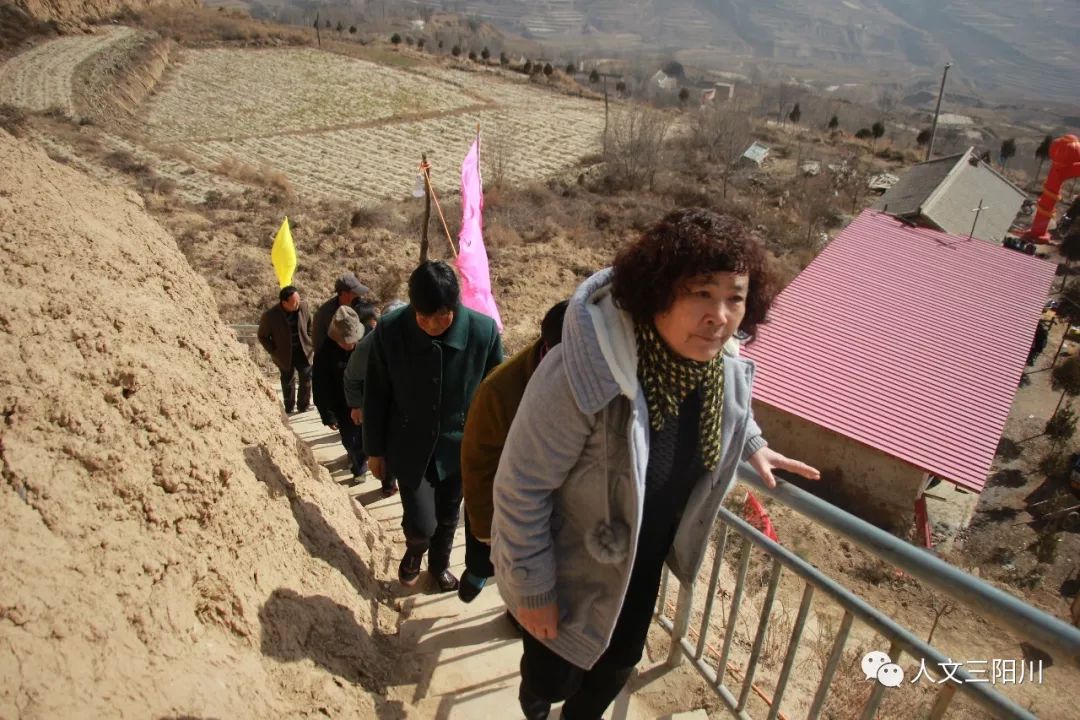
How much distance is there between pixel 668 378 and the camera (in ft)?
5.29

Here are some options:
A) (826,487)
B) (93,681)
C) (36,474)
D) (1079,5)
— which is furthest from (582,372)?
(1079,5)

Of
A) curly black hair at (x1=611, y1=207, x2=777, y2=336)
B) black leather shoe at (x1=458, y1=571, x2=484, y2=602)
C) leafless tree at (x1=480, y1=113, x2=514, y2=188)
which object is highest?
curly black hair at (x1=611, y1=207, x2=777, y2=336)

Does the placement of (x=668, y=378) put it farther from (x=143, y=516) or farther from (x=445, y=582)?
(x=445, y=582)

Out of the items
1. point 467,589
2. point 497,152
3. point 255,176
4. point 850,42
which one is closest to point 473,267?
point 467,589

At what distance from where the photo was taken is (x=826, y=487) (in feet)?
39.8

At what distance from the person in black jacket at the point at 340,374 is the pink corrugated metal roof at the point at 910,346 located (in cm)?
904

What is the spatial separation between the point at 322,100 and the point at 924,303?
97.0ft

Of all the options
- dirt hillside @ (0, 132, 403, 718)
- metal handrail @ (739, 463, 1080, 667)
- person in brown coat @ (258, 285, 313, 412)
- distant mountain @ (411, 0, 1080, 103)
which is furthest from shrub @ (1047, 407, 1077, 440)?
distant mountain @ (411, 0, 1080, 103)

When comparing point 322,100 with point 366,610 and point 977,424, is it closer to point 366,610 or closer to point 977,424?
point 977,424

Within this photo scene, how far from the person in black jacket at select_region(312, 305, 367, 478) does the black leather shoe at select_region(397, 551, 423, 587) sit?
4.79ft

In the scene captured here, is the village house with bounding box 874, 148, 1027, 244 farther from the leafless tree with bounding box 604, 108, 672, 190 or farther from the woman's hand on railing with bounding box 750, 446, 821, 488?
the woman's hand on railing with bounding box 750, 446, 821, 488

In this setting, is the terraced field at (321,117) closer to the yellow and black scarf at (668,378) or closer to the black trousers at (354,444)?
the black trousers at (354,444)

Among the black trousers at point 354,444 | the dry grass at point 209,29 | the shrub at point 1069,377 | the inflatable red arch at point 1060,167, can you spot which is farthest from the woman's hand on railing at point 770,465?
the dry grass at point 209,29

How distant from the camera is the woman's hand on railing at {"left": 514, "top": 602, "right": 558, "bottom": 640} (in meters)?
1.78
